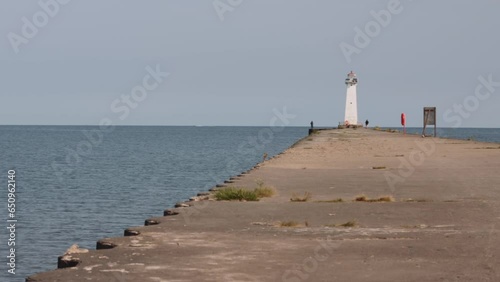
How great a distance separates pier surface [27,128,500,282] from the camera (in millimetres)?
8477

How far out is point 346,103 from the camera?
8938 centimetres

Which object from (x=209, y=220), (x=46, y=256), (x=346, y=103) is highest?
(x=346, y=103)

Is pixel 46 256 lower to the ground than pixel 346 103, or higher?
lower

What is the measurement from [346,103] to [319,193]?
239 ft

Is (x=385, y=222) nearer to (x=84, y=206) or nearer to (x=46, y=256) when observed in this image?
(x=46, y=256)

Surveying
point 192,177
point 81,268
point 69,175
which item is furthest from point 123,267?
point 69,175

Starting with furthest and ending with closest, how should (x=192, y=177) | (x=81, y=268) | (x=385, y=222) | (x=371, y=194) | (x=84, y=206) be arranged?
(x=192, y=177) < (x=84, y=206) < (x=371, y=194) < (x=385, y=222) < (x=81, y=268)

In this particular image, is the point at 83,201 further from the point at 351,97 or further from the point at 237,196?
the point at 351,97

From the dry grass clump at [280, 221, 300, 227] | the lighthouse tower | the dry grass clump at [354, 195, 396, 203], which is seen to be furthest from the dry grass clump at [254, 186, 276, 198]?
the lighthouse tower

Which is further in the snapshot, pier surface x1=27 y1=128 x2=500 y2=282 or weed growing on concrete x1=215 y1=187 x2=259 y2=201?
weed growing on concrete x1=215 y1=187 x2=259 y2=201

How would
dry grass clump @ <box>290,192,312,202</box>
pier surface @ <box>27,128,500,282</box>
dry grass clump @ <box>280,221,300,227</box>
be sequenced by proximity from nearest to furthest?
pier surface @ <box>27,128,500,282</box> < dry grass clump @ <box>280,221,300,227</box> < dry grass clump @ <box>290,192,312,202</box>

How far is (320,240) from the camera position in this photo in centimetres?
1071

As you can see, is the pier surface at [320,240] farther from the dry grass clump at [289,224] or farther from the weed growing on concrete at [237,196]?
the weed growing on concrete at [237,196]

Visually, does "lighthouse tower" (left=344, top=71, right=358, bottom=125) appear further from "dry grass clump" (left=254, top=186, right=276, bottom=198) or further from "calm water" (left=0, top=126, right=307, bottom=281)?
"dry grass clump" (left=254, top=186, right=276, bottom=198)
